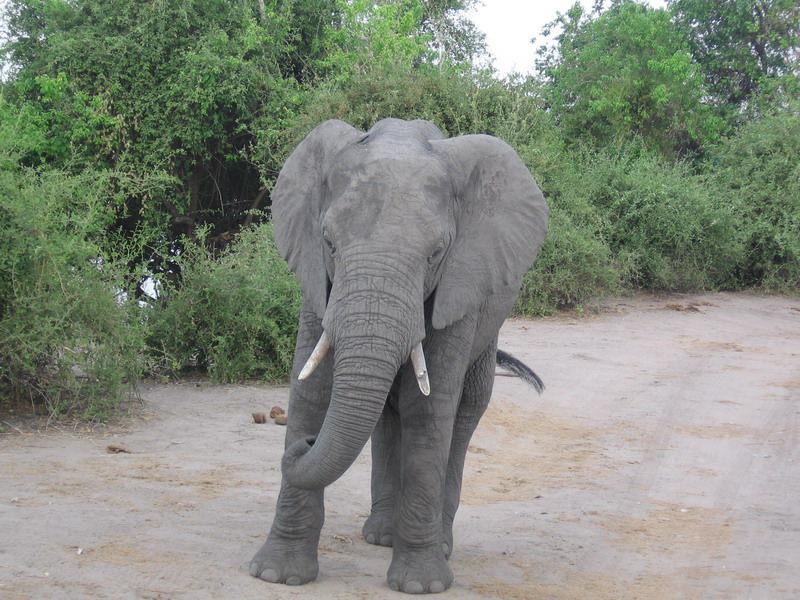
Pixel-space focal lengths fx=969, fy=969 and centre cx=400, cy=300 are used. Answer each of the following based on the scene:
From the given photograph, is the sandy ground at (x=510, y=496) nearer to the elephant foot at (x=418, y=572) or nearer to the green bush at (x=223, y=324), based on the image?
the elephant foot at (x=418, y=572)

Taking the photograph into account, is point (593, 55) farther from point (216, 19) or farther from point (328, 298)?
point (328, 298)

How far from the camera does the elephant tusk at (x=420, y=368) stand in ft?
12.9

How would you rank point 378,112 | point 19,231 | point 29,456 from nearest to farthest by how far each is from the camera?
point 29,456 < point 19,231 < point 378,112

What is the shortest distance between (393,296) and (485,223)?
0.83 metres

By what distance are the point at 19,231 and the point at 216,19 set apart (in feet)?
37.6

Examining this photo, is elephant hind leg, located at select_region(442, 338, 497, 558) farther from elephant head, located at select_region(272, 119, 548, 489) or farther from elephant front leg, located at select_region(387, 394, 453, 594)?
elephant front leg, located at select_region(387, 394, 453, 594)

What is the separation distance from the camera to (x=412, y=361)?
3.99 meters

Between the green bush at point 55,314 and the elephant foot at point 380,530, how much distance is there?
326 cm

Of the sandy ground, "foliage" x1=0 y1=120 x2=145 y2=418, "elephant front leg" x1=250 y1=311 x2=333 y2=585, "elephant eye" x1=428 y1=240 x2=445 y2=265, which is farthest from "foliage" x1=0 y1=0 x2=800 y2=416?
"elephant eye" x1=428 y1=240 x2=445 y2=265

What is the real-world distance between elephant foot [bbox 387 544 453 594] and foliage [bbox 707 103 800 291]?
593 inches

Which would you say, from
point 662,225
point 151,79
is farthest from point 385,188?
point 151,79

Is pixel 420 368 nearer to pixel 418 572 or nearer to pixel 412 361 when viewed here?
pixel 412 361

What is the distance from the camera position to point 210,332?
368 inches

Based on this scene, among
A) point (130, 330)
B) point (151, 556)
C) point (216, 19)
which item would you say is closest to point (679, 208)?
point (216, 19)
